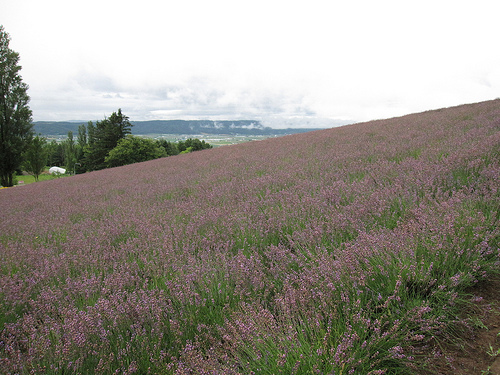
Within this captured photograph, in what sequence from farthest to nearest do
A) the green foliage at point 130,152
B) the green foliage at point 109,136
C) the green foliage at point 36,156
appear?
the green foliage at point 109,136 < the green foliage at point 130,152 < the green foliage at point 36,156

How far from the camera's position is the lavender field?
148cm

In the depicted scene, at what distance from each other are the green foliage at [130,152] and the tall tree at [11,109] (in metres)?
15.6

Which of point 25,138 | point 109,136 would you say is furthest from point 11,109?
point 109,136

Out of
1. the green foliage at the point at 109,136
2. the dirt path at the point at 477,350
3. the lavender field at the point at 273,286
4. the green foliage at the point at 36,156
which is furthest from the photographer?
the green foliage at the point at 109,136

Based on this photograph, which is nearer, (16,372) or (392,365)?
(392,365)

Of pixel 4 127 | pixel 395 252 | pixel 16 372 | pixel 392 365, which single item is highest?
pixel 4 127

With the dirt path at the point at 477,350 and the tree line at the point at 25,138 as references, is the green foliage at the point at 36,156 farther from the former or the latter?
the dirt path at the point at 477,350

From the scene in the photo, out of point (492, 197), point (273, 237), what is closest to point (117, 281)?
point (273, 237)

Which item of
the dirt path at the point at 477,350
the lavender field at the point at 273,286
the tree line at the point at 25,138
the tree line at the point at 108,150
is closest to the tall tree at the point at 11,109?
the tree line at the point at 25,138

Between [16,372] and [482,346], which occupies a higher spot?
[482,346]

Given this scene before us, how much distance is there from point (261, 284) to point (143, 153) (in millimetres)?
46235

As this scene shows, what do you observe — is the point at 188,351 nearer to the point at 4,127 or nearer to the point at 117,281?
the point at 117,281

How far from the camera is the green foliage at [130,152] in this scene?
41844 millimetres

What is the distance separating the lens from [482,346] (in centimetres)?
150
